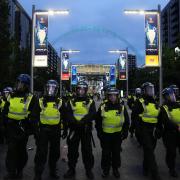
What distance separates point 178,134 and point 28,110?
3.11 metres

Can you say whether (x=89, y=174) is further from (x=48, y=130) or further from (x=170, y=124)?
(x=170, y=124)

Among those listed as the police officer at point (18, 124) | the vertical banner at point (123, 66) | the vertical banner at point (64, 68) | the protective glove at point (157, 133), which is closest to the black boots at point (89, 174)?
the police officer at point (18, 124)

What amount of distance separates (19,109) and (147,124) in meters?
2.56

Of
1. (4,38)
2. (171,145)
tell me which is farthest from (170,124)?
(4,38)

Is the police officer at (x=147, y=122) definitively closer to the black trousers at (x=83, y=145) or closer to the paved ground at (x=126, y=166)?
the paved ground at (x=126, y=166)

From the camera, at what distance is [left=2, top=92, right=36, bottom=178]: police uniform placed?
29.6 ft

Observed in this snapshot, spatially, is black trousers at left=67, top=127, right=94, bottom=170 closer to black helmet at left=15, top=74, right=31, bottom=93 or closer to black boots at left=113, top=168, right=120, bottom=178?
black boots at left=113, top=168, right=120, bottom=178

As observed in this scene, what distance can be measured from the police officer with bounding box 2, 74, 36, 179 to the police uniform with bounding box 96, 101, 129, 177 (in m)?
1.49

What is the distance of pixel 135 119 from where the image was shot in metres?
9.56

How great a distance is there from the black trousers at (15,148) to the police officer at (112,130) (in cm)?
158

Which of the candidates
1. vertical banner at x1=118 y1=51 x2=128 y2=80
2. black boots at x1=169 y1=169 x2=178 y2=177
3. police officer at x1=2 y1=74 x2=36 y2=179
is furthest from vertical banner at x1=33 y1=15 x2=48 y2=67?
vertical banner at x1=118 y1=51 x2=128 y2=80

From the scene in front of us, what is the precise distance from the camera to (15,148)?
906cm

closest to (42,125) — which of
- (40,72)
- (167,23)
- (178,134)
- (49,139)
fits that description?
(49,139)

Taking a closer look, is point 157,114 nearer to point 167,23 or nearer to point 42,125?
point 42,125
